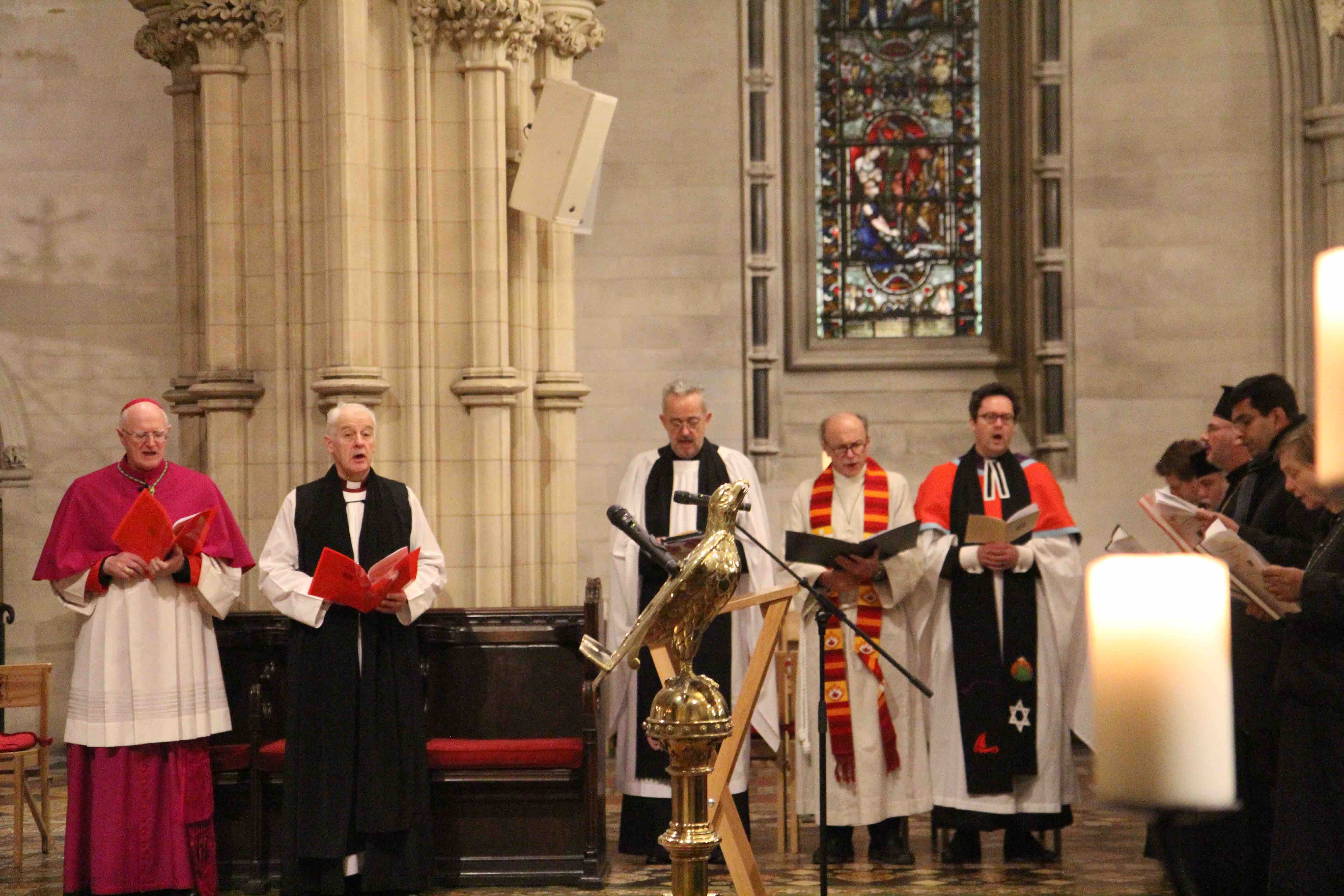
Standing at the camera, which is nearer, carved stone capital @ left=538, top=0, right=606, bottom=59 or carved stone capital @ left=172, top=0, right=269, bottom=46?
carved stone capital @ left=172, top=0, right=269, bottom=46

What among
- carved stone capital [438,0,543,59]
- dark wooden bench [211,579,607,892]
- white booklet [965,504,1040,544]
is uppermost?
carved stone capital [438,0,543,59]

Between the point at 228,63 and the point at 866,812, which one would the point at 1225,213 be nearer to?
the point at 866,812

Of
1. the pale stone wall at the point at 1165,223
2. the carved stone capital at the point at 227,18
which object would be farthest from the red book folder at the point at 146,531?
the pale stone wall at the point at 1165,223

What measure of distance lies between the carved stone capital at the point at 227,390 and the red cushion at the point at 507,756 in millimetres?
1741

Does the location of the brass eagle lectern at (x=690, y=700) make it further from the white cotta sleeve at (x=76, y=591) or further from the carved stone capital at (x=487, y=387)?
the carved stone capital at (x=487, y=387)

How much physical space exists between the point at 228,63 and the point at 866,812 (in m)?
4.17

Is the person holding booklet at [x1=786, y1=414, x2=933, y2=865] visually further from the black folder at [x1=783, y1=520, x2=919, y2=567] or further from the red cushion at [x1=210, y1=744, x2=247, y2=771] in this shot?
the red cushion at [x1=210, y1=744, x2=247, y2=771]

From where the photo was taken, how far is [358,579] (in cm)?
593

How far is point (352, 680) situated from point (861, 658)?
205 centimetres

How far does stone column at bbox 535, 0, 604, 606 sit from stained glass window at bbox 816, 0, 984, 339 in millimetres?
4009

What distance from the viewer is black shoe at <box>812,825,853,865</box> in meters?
6.65

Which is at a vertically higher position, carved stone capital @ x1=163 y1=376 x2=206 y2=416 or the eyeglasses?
carved stone capital @ x1=163 y1=376 x2=206 y2=416

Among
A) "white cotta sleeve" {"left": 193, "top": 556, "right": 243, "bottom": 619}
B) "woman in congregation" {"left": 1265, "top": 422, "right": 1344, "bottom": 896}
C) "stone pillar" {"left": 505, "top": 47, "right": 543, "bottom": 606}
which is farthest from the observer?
"stone pillar" {"left": 505, "top": 47, "right": 543, "bottom": 606}

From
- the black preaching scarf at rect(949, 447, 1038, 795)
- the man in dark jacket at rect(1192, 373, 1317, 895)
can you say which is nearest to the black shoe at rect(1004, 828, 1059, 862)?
the black preaching scarf at rect(949, 447, 1038, 795)
